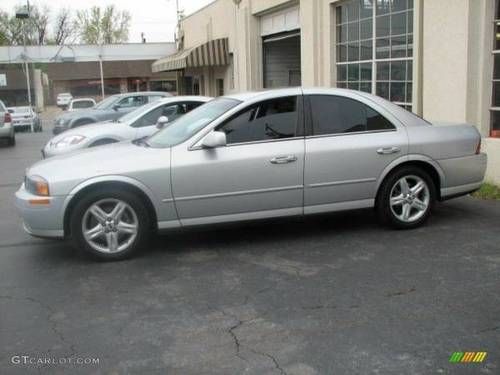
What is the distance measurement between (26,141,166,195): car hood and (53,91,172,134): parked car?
10.7 metres

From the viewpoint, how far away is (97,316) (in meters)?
4.57

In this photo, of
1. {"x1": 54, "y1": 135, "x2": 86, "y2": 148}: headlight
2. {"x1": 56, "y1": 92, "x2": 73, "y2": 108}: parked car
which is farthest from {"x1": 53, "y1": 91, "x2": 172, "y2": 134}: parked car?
{"x1": 56, "y1": 92, "x2": 73, "y2": 108}: parked car

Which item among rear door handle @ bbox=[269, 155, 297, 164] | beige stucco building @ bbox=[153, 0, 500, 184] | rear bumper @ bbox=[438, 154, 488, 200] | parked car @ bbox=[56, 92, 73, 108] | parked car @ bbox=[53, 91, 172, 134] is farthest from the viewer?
parked car @ bbox=[56, 92, 73, 108]

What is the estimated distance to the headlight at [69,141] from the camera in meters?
11.0

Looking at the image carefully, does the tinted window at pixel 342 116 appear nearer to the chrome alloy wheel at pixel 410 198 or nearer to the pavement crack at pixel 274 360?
the chrome alloy wheel at pixel 410 198

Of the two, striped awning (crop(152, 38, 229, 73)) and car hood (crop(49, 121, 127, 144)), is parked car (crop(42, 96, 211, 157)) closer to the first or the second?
car hood (crop(49, 121, 127, 144))

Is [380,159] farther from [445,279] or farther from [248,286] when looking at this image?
[248,286]

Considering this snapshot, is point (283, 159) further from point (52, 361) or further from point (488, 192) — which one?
point (488, 192)

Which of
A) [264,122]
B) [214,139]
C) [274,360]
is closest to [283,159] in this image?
[264,122]

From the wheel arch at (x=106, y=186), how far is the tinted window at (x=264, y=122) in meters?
0.95

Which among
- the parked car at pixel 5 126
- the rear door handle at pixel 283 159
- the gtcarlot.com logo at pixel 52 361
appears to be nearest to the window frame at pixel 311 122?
the rear door handle at pixel 283 159

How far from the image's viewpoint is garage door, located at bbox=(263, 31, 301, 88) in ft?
61.0

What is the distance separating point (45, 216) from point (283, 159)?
229 centimetres

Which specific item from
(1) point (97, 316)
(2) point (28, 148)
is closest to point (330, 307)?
(1) point (97, 316)
